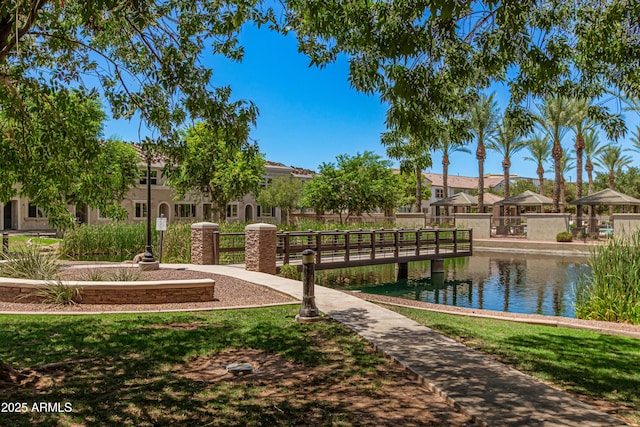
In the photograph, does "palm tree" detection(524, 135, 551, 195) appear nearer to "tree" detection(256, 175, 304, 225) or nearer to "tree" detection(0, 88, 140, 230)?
"tree" detection(256, 175, 304, 225)

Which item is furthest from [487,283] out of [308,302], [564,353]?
[564,353]

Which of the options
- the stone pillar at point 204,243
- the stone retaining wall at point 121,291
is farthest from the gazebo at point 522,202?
the stone retaining wall at point 121,291

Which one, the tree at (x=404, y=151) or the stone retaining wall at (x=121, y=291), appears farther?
the stone retaining wall at (x=121, y=291)

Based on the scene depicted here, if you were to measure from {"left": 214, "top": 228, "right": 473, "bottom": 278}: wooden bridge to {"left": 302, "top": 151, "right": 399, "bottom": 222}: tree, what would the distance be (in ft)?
45.0

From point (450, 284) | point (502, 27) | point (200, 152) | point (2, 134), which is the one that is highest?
point (200, 152)

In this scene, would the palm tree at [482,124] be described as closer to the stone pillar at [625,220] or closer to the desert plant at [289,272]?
the stone pillar at [625,220]

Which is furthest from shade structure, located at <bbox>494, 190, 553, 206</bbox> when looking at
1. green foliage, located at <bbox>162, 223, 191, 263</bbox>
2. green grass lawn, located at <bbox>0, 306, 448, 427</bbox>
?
green grass lawn, located at <bbox>0, 306, 448, 427</bbox>

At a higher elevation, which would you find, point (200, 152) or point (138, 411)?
point (200, 152)

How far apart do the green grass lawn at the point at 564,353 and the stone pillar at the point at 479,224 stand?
29.5m

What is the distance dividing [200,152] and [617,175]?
2216 inches

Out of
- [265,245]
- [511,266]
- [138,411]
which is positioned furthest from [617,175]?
[138,411]

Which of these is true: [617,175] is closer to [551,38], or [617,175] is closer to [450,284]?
[450,284]

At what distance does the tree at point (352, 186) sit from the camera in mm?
41594

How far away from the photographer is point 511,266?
25984mm
